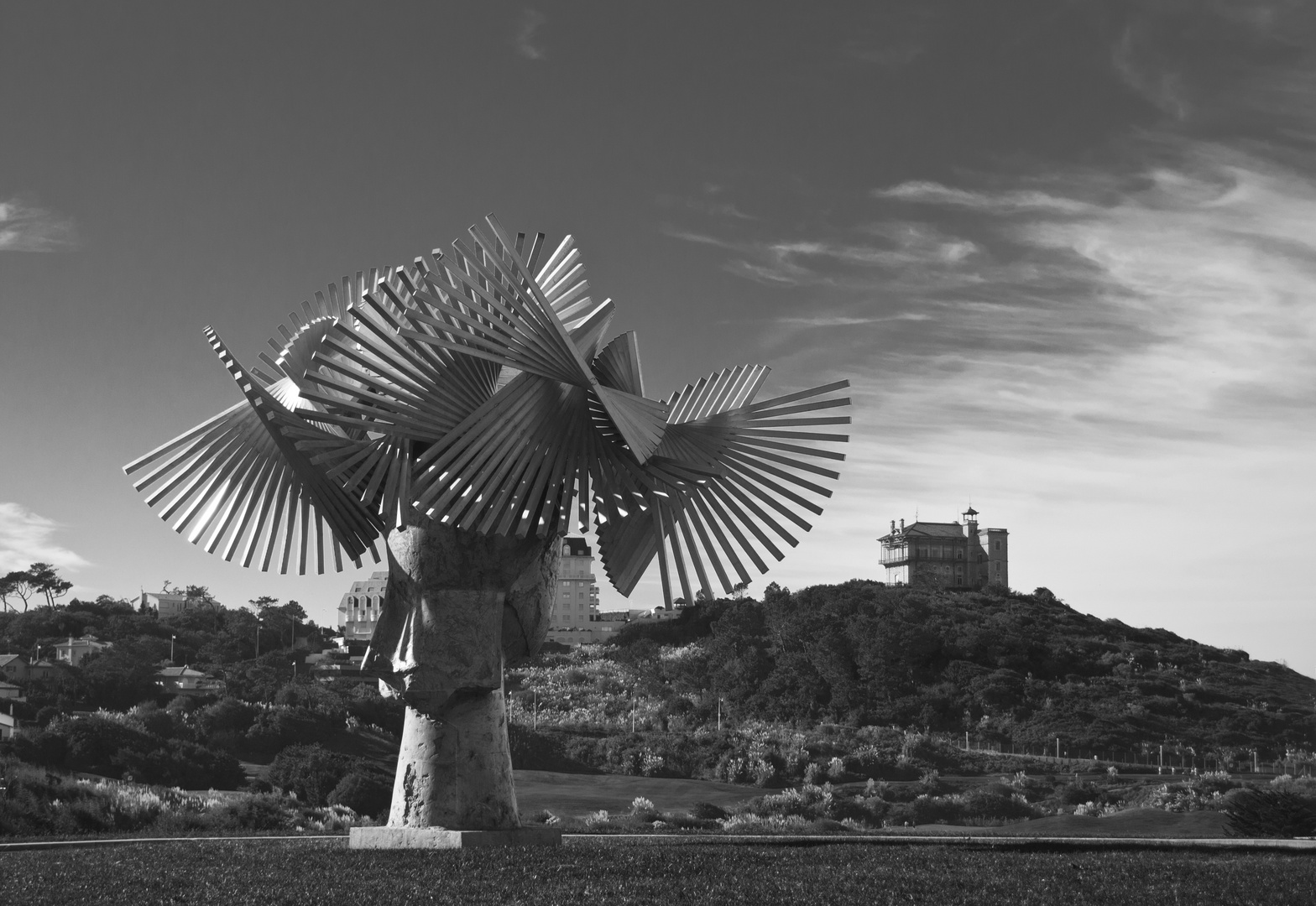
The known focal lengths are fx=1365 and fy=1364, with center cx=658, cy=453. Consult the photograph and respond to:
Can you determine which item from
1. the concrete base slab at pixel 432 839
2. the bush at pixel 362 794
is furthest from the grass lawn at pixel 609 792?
the concrete base slab at pixel 432 839

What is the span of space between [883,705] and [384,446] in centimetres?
4326

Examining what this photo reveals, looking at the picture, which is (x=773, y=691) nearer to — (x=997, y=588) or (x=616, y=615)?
(x=997, y=588)

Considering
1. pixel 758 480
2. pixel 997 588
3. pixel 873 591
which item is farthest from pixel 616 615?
pixel 758 480

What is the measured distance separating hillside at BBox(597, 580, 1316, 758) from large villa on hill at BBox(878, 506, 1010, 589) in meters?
30.5

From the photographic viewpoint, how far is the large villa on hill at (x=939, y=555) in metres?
103

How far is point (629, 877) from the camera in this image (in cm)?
948

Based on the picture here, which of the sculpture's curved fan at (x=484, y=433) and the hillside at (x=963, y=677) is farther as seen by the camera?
the hillside at (x=963, y=677)

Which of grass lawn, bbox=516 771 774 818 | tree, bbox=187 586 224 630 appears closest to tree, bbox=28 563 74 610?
tree, bbox=187 586 224 630

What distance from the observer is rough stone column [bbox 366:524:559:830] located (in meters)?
11.1

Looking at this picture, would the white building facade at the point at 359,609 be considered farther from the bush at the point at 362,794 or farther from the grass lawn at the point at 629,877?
the grass lawn at the point at 629,877

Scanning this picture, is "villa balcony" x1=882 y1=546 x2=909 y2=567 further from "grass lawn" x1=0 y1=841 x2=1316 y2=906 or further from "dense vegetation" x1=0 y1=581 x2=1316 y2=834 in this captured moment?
"grass lawn" x1=0 y1=841 x2=1316 y2=906

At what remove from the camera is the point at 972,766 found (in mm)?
40344

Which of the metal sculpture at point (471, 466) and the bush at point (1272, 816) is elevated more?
the metal sculpture at point (471, 466)

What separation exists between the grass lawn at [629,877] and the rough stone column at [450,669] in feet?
2.53
